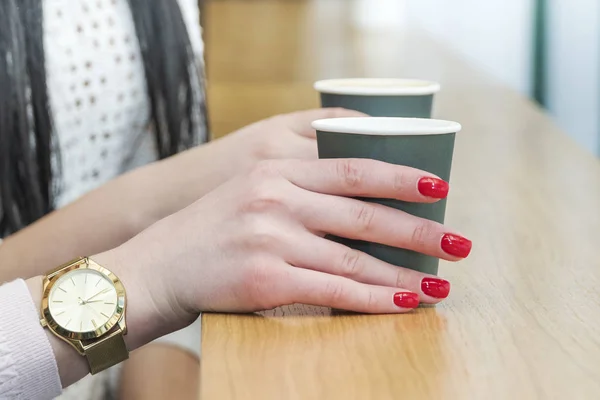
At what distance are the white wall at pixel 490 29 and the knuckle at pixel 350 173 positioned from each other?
4219 millimetres

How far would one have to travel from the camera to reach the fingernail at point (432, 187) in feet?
2.03

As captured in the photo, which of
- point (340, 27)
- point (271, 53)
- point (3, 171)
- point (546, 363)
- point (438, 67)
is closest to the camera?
point (546, 363)

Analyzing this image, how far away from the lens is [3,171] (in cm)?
122

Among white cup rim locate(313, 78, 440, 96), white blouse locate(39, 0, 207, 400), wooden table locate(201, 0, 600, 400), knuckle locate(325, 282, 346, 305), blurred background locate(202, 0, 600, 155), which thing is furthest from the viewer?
blurred background locate(202, 0, 600, 155)

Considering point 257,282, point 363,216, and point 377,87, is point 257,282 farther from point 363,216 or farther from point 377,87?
point 377,87

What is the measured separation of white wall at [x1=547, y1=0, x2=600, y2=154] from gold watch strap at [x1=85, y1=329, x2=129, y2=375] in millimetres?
3083

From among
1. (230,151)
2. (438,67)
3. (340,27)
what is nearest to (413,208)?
(230,151)

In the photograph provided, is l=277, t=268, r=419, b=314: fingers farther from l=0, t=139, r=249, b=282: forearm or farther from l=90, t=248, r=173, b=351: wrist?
l=0, t=139, r=249, b=282: forearm

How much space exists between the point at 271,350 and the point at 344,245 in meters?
0.11

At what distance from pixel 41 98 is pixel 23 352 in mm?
615

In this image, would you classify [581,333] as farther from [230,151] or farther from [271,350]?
[230,151]

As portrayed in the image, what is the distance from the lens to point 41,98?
1232 mm

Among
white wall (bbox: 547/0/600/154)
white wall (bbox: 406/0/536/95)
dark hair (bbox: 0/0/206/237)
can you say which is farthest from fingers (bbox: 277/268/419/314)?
white wall (bbox: 406/0/536/95)

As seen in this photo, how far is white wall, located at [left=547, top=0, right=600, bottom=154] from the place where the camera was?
370cm
